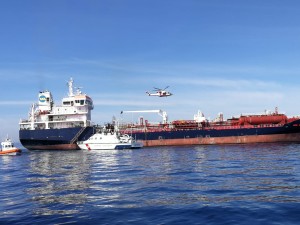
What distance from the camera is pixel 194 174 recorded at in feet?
88.3

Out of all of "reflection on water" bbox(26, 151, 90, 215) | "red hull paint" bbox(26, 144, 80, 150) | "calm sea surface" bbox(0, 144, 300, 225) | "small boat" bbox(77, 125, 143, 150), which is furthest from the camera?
"red hull paint" bbox(26, 144, 80, 150)

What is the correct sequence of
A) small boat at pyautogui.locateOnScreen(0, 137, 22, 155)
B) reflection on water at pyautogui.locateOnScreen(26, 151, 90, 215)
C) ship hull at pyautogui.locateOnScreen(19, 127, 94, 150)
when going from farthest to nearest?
ship hull at pyautogui.locateOnScreen(19, 127, 94, 150)
small boat at pyautogui.locateOnScreen(0, 137, 22, 155)
reflection on water at pyautogui.locateOnScreen(26, 151, 90, 215)

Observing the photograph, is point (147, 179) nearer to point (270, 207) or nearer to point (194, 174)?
point (194, 174)

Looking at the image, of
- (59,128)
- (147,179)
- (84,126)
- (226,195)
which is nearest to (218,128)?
(84,126)

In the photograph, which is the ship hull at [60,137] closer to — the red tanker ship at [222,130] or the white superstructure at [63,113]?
the white superstructure at [63,113]

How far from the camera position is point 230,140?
70062mm

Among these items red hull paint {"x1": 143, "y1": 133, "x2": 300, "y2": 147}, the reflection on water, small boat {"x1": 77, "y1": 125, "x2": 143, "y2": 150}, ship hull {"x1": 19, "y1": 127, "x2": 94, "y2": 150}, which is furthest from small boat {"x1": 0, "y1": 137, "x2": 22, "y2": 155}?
the reflection on water

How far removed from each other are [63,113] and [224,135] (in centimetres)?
3716

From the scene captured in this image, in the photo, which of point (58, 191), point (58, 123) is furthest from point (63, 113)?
point (58, 191)

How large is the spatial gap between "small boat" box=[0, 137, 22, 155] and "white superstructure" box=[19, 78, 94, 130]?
12703 mm

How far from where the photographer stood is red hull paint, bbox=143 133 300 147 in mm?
66125

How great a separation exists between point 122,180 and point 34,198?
732 cm

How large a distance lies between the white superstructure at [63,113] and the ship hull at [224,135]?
12859 mm

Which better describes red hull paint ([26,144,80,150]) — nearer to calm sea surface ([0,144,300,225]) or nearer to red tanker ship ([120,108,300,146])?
red tanker ship ([120,108,300,146])
